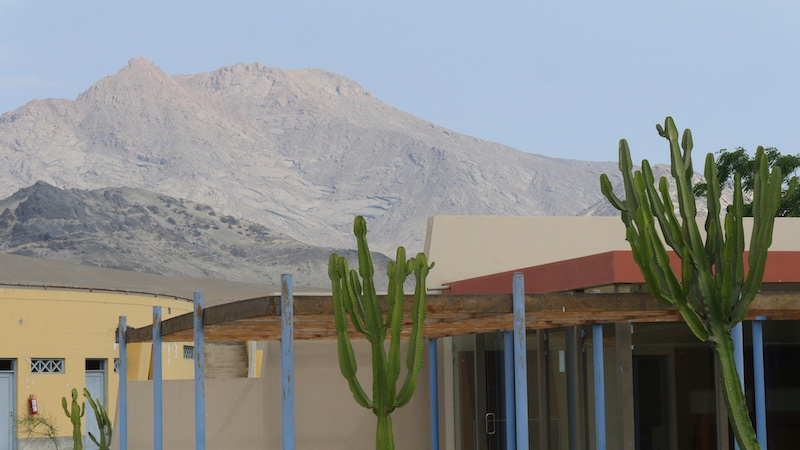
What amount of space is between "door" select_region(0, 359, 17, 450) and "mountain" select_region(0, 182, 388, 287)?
93354 mm

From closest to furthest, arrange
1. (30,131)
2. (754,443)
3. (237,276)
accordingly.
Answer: (754,443) < (237,276) < (30,131)

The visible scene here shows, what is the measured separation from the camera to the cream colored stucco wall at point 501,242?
727 inches

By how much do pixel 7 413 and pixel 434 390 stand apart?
12.3 meters

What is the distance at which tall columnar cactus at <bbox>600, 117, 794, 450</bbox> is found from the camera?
7.96 meters

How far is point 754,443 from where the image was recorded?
8047mm

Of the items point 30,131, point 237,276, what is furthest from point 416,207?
point 30,131

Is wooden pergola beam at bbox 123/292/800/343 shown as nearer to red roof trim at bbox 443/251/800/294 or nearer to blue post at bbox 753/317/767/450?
blue post at bbox 753/317/767/450

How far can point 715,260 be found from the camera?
27.2ft

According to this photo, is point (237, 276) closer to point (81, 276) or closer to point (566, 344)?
point (81, 276)

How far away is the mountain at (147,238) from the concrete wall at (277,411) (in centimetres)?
10158

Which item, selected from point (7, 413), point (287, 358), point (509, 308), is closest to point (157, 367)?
point (287, 358)

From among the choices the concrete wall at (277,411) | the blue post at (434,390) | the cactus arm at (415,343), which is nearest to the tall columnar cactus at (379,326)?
the cactus arm at (415,343)

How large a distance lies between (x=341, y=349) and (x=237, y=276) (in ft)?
391

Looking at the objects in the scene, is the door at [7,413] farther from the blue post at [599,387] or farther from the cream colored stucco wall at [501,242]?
the blue post at [599,387]
